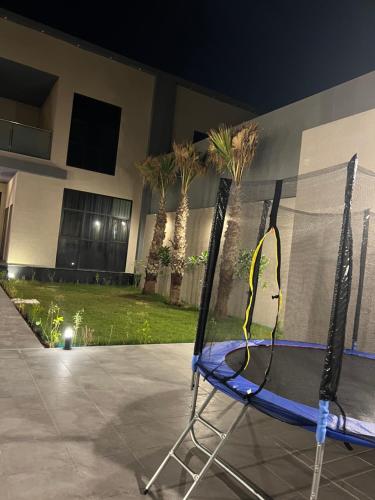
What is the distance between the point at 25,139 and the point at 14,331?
27.8ft

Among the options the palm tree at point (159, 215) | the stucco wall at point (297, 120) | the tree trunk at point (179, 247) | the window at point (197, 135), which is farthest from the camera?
the window at point (197, 135)

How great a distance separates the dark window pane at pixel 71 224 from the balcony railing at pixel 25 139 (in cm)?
189

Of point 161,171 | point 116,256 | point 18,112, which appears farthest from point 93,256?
point 18,112

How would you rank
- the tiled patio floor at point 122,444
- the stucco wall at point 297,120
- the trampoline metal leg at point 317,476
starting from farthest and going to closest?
the stucco wall at point 297,120 → the tiled patio floor at point 122,444 → the trampoline metal leg at point 317,476

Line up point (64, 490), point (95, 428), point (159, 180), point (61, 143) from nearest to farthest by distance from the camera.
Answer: point (64, 490) < point (95, 428) < point (159, 180) < point (61, 143)

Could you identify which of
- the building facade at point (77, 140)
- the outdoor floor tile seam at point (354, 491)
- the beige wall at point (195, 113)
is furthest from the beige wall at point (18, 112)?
the outdoor floor tile seam at point (354, 491)

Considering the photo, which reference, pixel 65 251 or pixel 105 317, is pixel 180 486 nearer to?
pixel 105 317

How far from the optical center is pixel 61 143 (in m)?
12.3

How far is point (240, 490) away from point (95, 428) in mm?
1053

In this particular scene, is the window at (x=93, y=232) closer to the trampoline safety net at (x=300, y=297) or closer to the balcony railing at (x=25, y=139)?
the balcony railing at (x=25, y=139)

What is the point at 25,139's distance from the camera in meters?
11.8

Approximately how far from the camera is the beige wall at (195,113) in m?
14.1

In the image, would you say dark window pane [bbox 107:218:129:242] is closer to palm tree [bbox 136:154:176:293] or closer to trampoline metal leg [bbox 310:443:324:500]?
palm tree [bbox 136:154:176:293]

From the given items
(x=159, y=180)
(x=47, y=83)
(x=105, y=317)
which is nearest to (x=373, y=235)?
(x=105, y=317)
